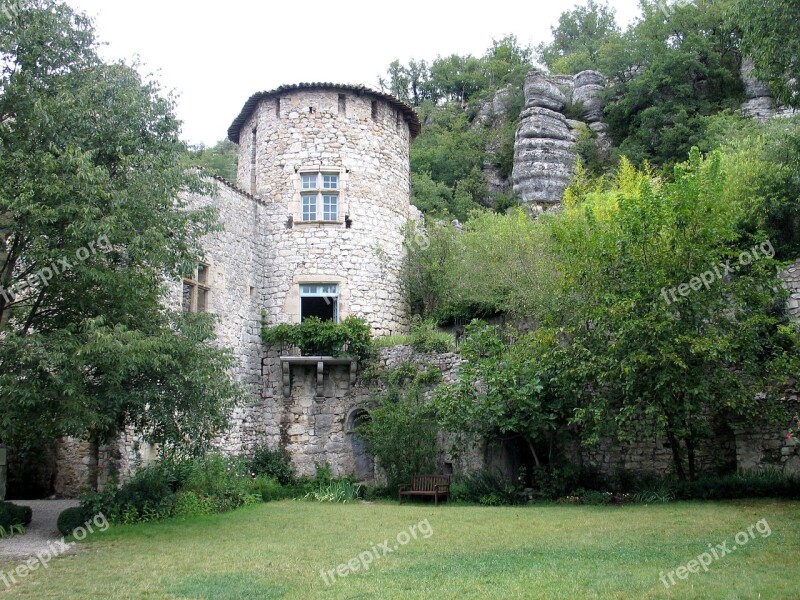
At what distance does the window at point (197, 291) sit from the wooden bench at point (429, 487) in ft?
21.6

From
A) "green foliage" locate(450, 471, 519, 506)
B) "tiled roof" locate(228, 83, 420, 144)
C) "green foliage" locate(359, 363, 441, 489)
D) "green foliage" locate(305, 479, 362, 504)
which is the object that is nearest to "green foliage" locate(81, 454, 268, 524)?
"green foliage" locate(305, 479, 362, 504)

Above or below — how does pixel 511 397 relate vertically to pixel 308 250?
below

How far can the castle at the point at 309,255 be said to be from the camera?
19.2 meters

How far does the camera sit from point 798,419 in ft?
46.0

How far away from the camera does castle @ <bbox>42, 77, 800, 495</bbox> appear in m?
19.2

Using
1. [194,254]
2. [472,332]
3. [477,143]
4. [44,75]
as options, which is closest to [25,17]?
[44,75]

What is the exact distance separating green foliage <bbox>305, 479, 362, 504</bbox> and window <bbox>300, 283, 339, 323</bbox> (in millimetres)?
4715

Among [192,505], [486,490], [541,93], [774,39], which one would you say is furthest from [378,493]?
[541,93]

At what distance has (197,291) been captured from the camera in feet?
58.7

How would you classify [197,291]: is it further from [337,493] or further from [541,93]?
[541,93]

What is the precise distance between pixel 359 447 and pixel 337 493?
2580 mm

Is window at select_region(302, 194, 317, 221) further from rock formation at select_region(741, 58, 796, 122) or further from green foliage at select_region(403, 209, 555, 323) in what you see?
rock formation at select_region(741, 58, 796, 122)

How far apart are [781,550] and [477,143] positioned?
115ft

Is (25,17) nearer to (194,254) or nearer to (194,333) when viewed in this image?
(194,254)
